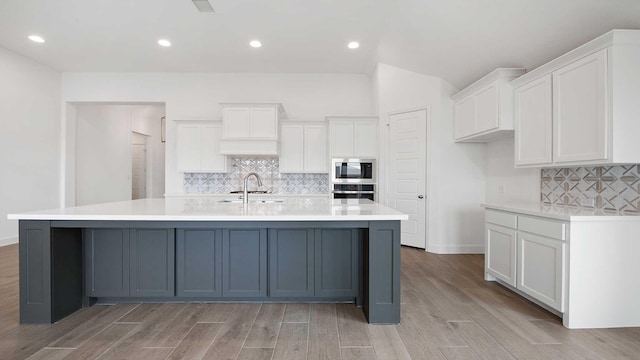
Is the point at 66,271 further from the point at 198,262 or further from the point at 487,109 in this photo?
the point at 487,109

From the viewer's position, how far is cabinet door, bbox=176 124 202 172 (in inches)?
214

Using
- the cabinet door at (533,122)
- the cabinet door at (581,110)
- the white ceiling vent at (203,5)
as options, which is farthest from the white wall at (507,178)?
the white ceiling vent at (203,5)

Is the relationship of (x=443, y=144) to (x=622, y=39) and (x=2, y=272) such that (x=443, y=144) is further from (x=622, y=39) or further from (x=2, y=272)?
(x=2, y=272)

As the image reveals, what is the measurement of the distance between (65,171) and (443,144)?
6.69 metres

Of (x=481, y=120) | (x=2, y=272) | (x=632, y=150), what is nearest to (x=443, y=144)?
(x=481, y=120)

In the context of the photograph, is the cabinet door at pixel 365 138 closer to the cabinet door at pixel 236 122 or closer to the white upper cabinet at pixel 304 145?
the white upper cabinet at pixel 304 145

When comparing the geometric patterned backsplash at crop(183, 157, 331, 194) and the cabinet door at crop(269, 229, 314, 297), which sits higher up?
the geometric patterned backsplash at crop(183, 157, 331, 194)

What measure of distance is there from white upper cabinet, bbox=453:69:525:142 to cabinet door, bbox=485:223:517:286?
A: 117 cm

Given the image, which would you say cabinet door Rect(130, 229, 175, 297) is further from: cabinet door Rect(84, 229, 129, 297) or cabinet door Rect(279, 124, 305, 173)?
cabinet door Rect(279, 124, 305, 173)

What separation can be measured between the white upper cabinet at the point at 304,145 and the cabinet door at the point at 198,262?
2967mm

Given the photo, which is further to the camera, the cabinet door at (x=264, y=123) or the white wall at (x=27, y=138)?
the cabinet door at (x=264, y=123)

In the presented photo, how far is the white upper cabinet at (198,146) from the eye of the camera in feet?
17.9

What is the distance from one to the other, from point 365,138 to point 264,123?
172 centimetres

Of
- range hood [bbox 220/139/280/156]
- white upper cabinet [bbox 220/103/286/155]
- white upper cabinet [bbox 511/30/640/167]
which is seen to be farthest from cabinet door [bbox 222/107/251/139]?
white upper cabinet [bbox 511/30/640/167]
